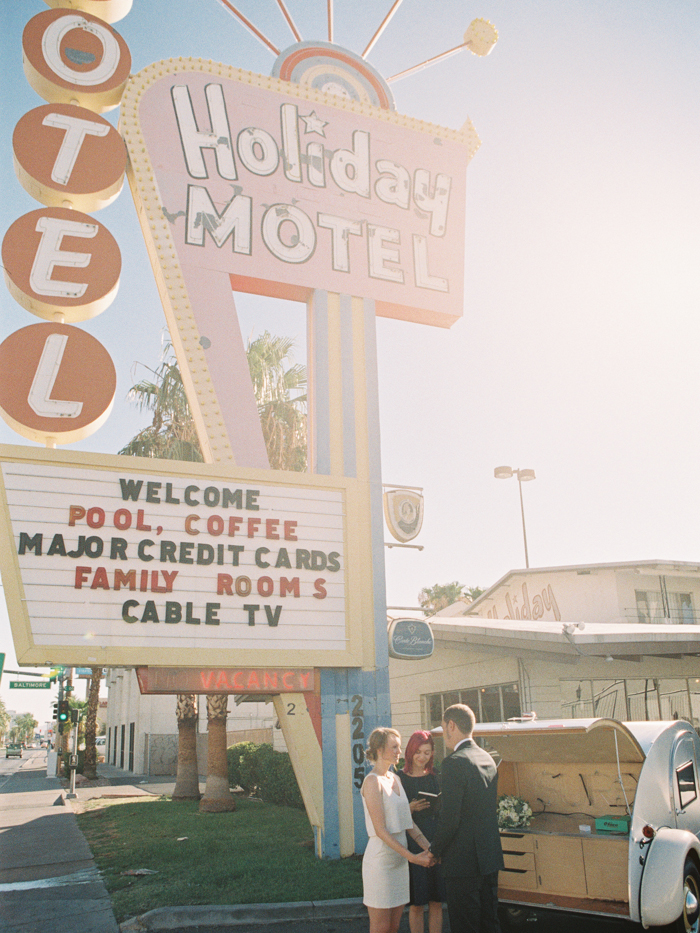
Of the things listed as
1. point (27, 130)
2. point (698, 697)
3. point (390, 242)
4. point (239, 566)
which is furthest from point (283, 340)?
point (698, 697)

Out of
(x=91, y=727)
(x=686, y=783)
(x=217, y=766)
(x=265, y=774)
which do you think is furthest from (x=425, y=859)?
(x=91, y=727)

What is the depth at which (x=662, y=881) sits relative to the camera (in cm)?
578

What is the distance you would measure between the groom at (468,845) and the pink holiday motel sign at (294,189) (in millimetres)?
8462

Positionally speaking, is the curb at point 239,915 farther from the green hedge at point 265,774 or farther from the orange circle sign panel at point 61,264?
the green hedge at point 265,774

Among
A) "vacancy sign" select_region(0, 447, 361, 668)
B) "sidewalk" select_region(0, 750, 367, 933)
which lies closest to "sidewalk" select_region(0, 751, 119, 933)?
"sidewalk" select_region(0, 750, 367, 933)

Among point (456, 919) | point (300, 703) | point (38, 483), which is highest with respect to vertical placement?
point (38, 483)

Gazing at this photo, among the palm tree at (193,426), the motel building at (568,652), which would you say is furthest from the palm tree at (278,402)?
the motel building at (568,652)

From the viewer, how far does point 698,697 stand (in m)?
16.5

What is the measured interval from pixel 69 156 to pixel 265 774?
14236 mm

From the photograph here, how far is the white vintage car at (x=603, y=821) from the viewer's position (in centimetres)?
584

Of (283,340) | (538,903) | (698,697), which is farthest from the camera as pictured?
(283,340)

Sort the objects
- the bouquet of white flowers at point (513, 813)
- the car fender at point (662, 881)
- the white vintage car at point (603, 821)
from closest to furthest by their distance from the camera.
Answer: the car fender at point (662, 881), the white vintage car at point (603, 821), the bouquet of white flowers at point (513, 813)

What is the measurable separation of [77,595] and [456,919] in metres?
5.87

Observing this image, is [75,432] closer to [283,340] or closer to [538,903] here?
[538,903]
